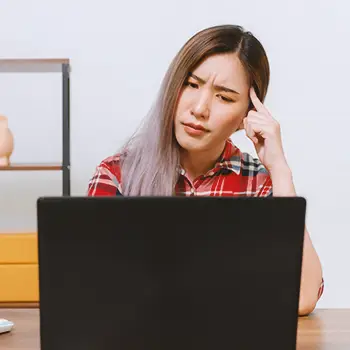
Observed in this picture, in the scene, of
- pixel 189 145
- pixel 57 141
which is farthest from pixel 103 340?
pixel 57 141

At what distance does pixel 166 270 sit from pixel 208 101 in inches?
32.1

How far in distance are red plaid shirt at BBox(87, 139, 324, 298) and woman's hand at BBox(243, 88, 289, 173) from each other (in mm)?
122

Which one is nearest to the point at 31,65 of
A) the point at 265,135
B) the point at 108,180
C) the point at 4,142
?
the point at 4,142

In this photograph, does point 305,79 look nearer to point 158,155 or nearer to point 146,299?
point 158,155

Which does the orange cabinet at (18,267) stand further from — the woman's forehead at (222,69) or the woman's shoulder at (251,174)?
the woman's forehead at (222,69)

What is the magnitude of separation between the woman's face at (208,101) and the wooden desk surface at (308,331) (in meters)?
0.51

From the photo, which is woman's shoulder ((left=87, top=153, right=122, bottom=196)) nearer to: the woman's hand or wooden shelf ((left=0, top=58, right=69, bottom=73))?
the woman's hand

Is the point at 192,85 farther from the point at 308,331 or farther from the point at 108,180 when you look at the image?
the point at 308,331

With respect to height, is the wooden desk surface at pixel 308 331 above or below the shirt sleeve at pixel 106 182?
below

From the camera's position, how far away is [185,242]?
677 millimetres

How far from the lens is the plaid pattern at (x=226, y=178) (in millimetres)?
1593

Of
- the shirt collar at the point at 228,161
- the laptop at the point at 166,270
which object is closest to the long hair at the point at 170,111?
the shirt collar at the point at 228,161

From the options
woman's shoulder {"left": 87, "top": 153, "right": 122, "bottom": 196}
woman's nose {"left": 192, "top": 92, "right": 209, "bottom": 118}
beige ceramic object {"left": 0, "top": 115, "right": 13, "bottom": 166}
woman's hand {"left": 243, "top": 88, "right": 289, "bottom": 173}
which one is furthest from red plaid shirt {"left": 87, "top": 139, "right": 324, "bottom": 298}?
beige ceramic object {"left": 0, "top": 115, "right": 13, "bottom": 166}

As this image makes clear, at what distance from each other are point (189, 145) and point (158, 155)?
0.33 feet
